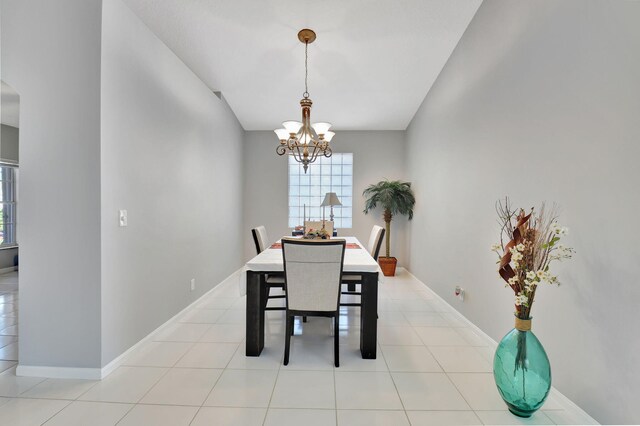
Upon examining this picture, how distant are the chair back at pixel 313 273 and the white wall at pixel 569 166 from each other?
1370mm

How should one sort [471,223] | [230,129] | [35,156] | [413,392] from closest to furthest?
[413,392] < [35,156] < [471,223] < [230,129]

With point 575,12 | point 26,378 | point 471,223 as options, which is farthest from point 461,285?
point 26,378

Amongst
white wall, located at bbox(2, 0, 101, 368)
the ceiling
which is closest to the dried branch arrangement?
the ceiling

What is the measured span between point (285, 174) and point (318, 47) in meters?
2.95

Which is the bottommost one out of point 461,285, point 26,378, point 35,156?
point 26,378

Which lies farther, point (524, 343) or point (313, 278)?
point (313, 278)

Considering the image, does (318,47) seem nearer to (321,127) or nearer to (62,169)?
(321,127)

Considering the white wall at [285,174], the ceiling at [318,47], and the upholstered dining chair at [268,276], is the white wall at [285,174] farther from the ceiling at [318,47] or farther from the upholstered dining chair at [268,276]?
the upholstered dining chair at [268,276]

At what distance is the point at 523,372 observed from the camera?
175cm

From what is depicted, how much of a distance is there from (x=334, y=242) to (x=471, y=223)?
5.41 ft

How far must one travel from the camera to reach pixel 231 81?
438 cm

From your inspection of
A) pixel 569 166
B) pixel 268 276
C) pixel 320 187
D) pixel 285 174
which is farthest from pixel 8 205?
pixel 569 166

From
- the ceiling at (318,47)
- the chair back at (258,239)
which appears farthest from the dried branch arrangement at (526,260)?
the chair back at (258,239)

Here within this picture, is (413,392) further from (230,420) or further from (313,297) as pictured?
(230,420)
